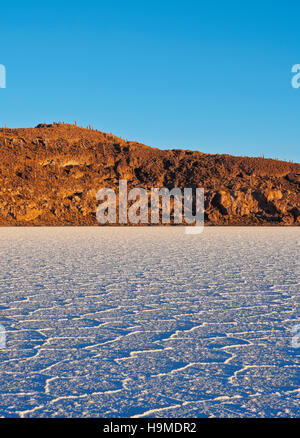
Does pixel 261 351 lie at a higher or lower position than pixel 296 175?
lower

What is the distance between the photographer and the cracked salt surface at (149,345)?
2.70m

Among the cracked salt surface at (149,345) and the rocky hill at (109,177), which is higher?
the rocky hill at (109,177)

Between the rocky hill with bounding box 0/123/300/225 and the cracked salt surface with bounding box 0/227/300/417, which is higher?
the rocky hill with bounding box 0/123/300/225

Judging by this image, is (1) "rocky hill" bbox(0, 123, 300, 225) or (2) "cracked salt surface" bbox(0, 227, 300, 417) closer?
(2) "cracked salt surface" bbox(0, 227, 300, 417)

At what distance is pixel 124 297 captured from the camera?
19.1ft

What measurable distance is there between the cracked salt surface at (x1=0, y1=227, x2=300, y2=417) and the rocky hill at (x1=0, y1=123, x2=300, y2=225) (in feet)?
79.8

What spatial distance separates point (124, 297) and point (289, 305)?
77.2 inches

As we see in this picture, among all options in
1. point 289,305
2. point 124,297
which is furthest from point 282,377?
point 124,297

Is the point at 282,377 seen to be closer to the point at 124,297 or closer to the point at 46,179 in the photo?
the point at 124,297

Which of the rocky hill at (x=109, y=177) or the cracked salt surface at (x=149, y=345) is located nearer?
the cracked salt surface at (x=149, y=345)

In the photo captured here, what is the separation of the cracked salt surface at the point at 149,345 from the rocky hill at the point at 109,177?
2433 cm

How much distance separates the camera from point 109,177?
3569 cm

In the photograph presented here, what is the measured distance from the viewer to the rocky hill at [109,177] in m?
31.8

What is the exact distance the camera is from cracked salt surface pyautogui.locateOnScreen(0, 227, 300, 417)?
2.70 meters
